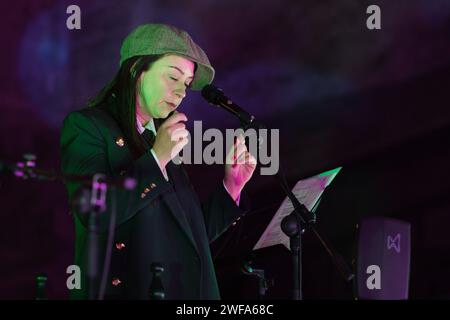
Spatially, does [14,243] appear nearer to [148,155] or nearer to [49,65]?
[49,65]

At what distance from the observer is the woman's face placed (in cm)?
252

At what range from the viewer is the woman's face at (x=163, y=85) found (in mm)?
2518

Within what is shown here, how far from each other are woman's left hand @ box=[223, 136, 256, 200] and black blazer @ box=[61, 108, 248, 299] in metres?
0.31

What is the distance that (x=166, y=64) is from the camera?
2.54 m

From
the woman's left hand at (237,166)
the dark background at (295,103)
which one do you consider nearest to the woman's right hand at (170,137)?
the woman's left hand at (237,166)

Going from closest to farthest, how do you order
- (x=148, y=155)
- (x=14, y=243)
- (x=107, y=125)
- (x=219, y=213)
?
(x=148, y=155), (x=107, y=125), (x=219, y=213), (x=14, y=243)

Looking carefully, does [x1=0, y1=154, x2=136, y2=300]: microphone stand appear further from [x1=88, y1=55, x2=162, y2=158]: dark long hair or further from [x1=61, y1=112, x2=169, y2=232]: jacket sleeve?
[x1=88, y1=55, x2=162, y2=158]: dark long hair

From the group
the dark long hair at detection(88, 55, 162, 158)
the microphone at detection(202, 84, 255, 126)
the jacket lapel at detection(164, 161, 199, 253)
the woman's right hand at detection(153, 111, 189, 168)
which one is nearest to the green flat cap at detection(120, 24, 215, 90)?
the dark long hair at detection(88, 55, 162, 158)

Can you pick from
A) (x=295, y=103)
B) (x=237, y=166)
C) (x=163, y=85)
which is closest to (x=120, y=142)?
(x=163, y=85)

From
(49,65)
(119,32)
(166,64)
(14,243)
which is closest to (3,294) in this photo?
(14,243)

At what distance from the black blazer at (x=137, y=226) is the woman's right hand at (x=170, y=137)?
36 millimetres

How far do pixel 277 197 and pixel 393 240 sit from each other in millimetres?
1235

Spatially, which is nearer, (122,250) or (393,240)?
(122,250)

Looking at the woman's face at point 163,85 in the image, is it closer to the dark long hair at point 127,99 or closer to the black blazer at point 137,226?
the dark long hair at point 127,99
